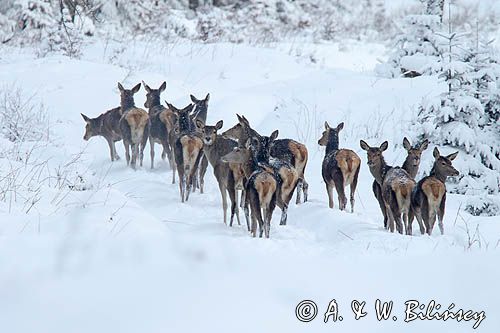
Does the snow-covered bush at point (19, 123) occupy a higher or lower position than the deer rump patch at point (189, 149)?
lower

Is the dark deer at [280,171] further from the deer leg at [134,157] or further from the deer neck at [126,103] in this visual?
the deer neck at [126,103]

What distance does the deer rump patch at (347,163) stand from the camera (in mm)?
9734

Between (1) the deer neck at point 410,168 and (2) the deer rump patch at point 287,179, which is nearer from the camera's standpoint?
(2) the deer rump patch at point 287,179

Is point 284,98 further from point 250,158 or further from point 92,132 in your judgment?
point 250,158

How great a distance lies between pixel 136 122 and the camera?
12766 millimetres

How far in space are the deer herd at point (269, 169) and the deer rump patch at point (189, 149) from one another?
0.6 inches

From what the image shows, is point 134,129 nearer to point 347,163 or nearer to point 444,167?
point 347,163

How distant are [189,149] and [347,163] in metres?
2.58

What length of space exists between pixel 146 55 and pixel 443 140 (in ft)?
39.7

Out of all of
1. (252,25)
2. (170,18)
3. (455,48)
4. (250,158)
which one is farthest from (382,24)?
(250,158)

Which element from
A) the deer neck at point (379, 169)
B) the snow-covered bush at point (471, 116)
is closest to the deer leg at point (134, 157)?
the deer neck at point (379, 169)

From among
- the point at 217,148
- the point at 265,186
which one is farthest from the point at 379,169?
the point at 217,148

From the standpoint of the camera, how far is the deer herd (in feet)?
26.8

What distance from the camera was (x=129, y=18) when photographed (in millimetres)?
27812
